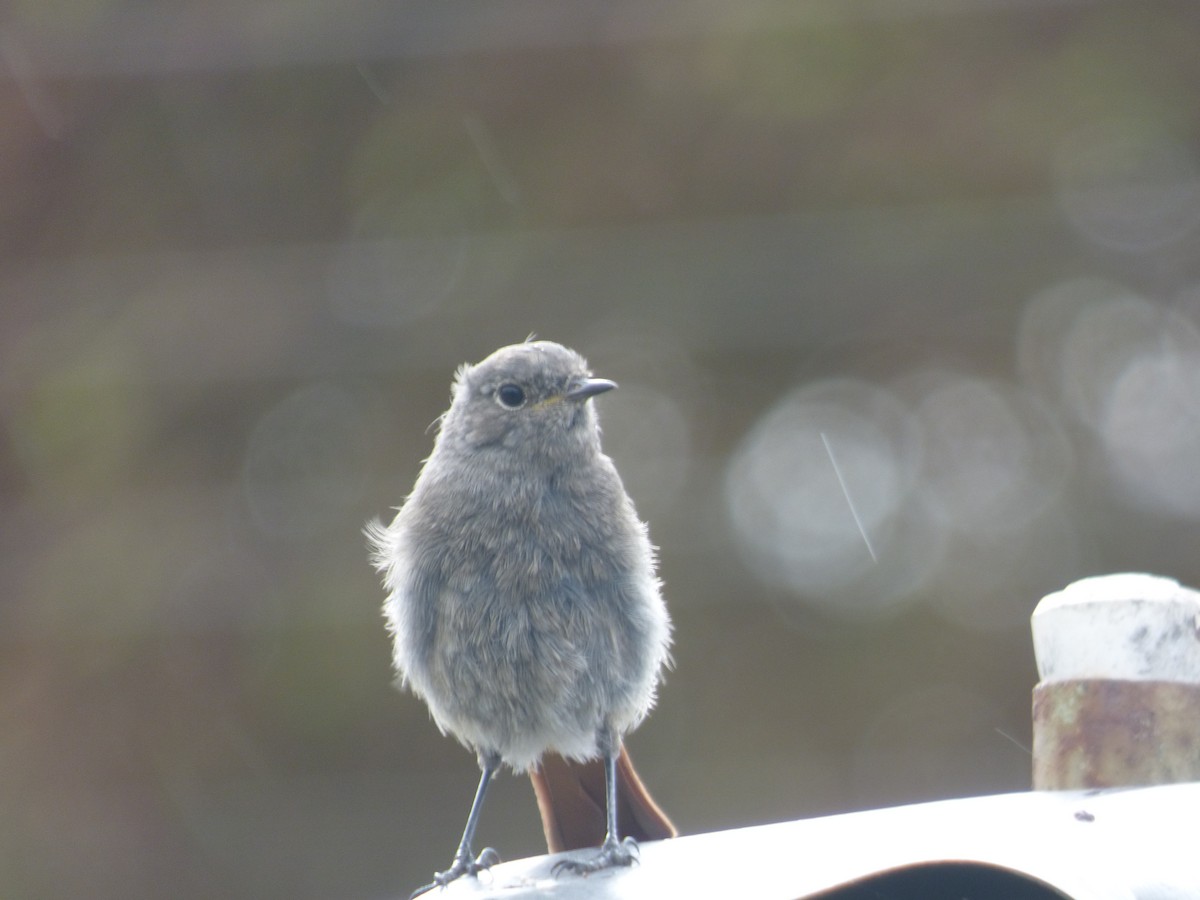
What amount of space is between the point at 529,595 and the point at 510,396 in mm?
448

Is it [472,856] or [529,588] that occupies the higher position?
[529,588]

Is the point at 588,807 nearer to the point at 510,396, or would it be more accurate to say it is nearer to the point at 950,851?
the point at 510,396

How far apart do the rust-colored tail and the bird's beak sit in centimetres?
63

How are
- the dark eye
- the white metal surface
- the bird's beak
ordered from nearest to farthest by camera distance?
the white metal surface < the bird's beak < the dark eye

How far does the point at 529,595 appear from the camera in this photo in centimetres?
216

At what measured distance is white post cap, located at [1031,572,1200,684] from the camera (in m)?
1.40

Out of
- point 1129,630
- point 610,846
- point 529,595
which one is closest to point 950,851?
point 1129,630

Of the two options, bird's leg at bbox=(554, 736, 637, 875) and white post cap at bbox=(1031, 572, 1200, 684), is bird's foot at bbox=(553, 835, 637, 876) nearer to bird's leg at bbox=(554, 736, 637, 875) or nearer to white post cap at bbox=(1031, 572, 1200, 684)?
bird's leg at bbox=(554, 736, 637, 875)

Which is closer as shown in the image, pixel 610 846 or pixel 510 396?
pixel 610 846

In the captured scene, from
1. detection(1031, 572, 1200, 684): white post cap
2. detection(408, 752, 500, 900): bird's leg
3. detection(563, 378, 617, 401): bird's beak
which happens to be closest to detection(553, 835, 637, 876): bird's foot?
detection(408, 752, 500, 900): bird's leg

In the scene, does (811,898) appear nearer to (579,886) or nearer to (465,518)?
(579,886)

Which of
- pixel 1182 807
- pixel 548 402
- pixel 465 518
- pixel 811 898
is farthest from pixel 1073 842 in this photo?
pixel 548 402

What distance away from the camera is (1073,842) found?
3.78 ft

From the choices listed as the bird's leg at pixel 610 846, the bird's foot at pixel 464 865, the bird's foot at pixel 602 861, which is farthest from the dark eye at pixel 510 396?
the bird's foot at pixel 602 861
